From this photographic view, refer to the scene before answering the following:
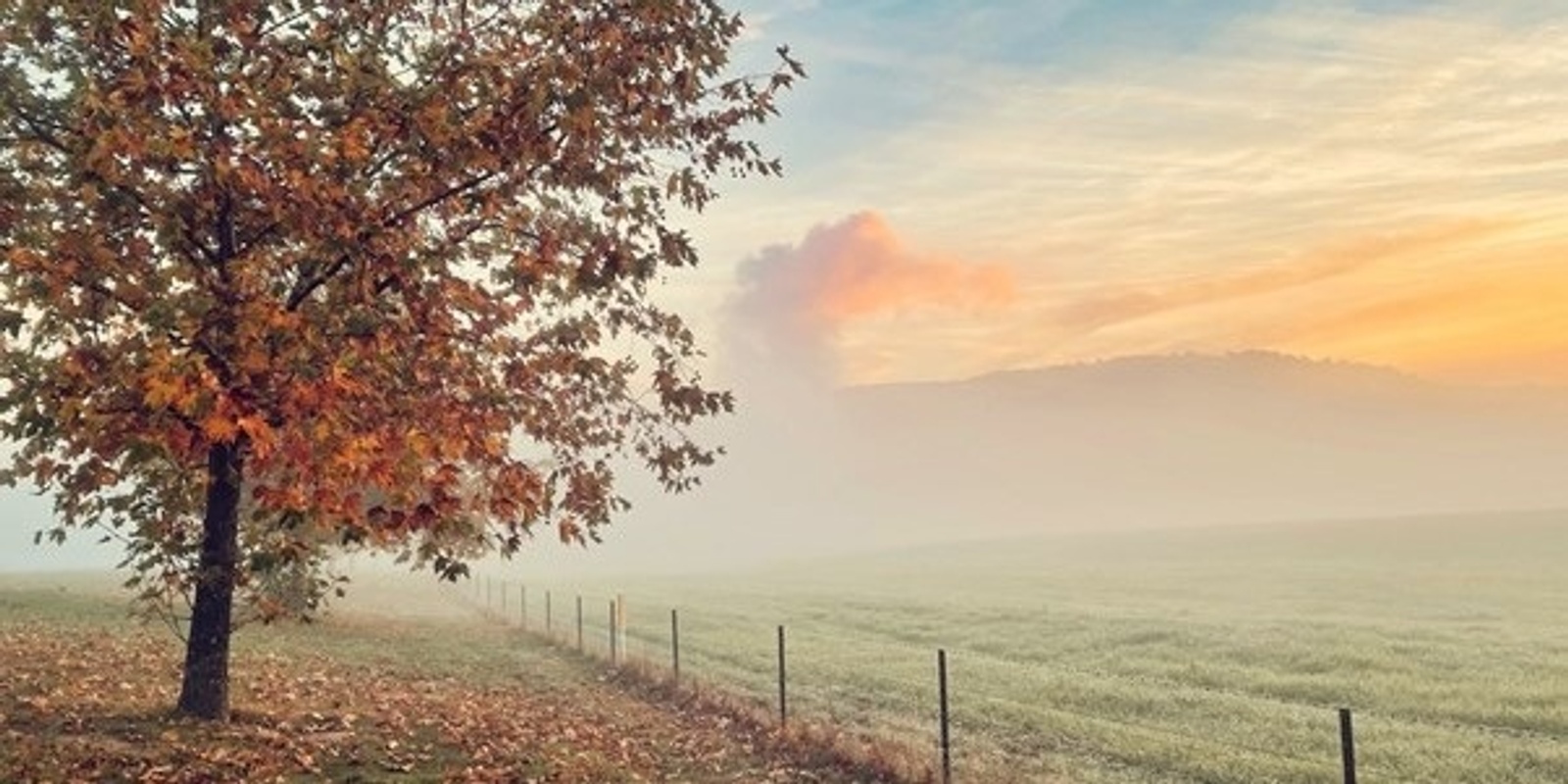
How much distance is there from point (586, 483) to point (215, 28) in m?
7.45

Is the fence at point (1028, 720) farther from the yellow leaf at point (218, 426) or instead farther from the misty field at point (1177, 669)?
the yellow leaf at point (218, 426)

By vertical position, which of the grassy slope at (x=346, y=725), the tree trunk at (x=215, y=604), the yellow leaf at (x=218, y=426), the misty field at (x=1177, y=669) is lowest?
the misty field at (x=1177, y=669)

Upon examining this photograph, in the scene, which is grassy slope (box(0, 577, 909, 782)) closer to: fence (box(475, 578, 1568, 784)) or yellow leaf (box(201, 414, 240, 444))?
fence (box(475, 578, 1568, 784))

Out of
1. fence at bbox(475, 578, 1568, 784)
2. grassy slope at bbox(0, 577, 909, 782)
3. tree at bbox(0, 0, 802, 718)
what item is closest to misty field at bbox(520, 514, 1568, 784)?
fence at bbox(475, 578, 1568, 784)

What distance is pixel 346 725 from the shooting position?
1845 centimetres

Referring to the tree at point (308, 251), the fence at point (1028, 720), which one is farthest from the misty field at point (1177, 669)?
the tree at point (308, 251)

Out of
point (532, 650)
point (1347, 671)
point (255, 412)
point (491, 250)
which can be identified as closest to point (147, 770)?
point (255, 412)

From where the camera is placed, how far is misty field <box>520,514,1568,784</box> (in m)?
23.2

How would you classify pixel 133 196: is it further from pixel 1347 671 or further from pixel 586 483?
pixel 1347 671

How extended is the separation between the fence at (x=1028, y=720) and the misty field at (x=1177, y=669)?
10 centimetres

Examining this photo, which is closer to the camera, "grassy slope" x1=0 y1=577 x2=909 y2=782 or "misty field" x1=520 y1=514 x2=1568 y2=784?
"grassy slope" x1=0 y1=577 x2=909 y2=782

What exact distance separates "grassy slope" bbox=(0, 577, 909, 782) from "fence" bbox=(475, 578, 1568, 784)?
2.48m

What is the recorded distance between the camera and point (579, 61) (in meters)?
13.9

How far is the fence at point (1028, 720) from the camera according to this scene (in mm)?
21281
